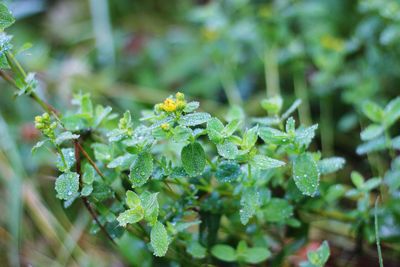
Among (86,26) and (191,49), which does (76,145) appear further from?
(86,26)

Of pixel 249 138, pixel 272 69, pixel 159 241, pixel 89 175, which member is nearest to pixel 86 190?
pixel 89 175

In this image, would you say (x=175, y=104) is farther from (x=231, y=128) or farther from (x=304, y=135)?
(x=304, y=135)

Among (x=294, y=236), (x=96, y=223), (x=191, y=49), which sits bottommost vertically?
(x=294, y=236)

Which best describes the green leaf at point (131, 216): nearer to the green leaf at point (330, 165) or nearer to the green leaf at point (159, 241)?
the green leaf at point (159, 241)

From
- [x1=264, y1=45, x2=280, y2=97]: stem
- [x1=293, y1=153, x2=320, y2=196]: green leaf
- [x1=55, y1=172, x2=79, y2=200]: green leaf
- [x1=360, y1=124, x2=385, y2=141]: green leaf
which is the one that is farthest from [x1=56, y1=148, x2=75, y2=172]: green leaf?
[x1=264, y1=45, x2=280, y2=97]: stem

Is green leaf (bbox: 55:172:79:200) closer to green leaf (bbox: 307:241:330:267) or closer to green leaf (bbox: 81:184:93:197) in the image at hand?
green leaf (bbox: 81:184:93:197)

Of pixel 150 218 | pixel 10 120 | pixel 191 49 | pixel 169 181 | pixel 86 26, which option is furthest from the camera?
pixel 86 26

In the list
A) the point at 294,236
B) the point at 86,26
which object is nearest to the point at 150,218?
the point at 294,236
